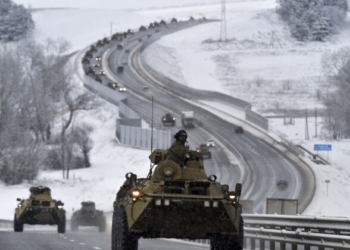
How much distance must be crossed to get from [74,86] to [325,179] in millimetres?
53141

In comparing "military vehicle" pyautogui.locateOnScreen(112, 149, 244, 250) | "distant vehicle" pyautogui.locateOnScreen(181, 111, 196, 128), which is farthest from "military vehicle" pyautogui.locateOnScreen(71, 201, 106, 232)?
"distant vehicle" pyautogui.locateOnScreen(181, 111, 196, 128)

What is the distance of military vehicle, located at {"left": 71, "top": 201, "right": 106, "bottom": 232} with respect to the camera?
49906mm

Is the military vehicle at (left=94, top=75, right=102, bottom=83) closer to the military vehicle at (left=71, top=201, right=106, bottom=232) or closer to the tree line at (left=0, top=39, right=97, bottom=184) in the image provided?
the tree line at (left=0, top=39, right=97, bottom=184)

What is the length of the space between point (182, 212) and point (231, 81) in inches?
4640

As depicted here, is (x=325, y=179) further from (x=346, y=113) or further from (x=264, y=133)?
(x=264, y=133)

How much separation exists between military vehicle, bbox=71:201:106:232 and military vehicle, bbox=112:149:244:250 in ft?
90.4

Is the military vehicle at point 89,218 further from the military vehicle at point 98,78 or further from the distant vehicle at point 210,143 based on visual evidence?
the military vehicle at point 98,78

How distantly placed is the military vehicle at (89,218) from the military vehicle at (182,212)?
90.4ft

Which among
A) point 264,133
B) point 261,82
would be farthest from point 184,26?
point 264,133

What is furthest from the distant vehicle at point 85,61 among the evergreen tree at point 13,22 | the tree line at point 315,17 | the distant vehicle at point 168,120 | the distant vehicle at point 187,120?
the distant vehicle at point 168,120

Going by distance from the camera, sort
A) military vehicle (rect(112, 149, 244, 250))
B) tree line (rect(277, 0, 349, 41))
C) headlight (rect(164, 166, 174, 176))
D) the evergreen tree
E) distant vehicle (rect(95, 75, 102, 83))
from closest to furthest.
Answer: military vehicle (rect(112, 149, 244, 250)), headlight (rect(164, 166, 174, 176)), tree line (rect(277, 0, 349, 41)), distant vehicle (rect(95, 75, 102, 83)), the evergreen tree

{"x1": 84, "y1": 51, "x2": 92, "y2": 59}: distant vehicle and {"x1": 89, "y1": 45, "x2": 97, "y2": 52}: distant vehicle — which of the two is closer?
{"x1": 84, "y1": 51, "x2": 92, "y2": 59}: distant vehicle

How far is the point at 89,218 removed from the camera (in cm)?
5000

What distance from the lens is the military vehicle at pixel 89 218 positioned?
49906mm
